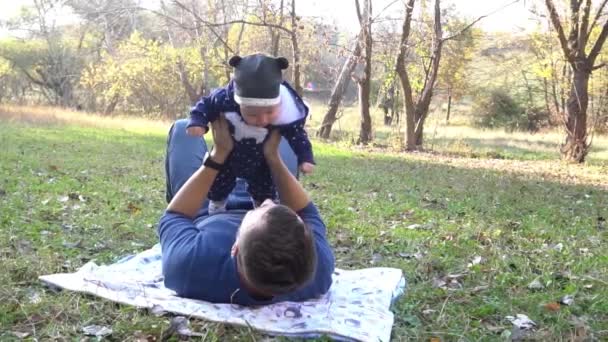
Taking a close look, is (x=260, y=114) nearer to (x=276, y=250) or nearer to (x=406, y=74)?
(x=276, y=250)

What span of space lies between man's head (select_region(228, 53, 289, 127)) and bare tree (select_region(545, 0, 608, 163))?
10.9 meters

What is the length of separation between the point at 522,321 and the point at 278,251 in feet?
4.80

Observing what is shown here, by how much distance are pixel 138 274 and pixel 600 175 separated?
33.3 feet

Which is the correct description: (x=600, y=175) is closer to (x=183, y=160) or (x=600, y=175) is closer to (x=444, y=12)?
(x=444, y=12)

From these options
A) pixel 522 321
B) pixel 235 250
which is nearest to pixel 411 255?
pixel 522 321

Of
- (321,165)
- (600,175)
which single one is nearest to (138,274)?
(321,165)

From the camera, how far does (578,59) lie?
12.9m

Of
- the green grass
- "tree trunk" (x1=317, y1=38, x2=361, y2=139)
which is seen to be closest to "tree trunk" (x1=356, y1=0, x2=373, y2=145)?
the green grass

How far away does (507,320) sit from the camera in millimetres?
3047

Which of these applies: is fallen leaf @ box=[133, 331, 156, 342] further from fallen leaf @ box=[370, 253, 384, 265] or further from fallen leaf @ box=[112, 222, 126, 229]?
fallen leaf @ box=[112, 222, 126, 229]

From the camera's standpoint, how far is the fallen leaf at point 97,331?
264 cm

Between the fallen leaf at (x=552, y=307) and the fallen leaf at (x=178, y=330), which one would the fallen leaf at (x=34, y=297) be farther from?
the fallen leaf at (x=552, y=307)

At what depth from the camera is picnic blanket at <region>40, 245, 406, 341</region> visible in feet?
8.68

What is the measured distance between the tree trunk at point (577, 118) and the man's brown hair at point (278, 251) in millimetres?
12257
